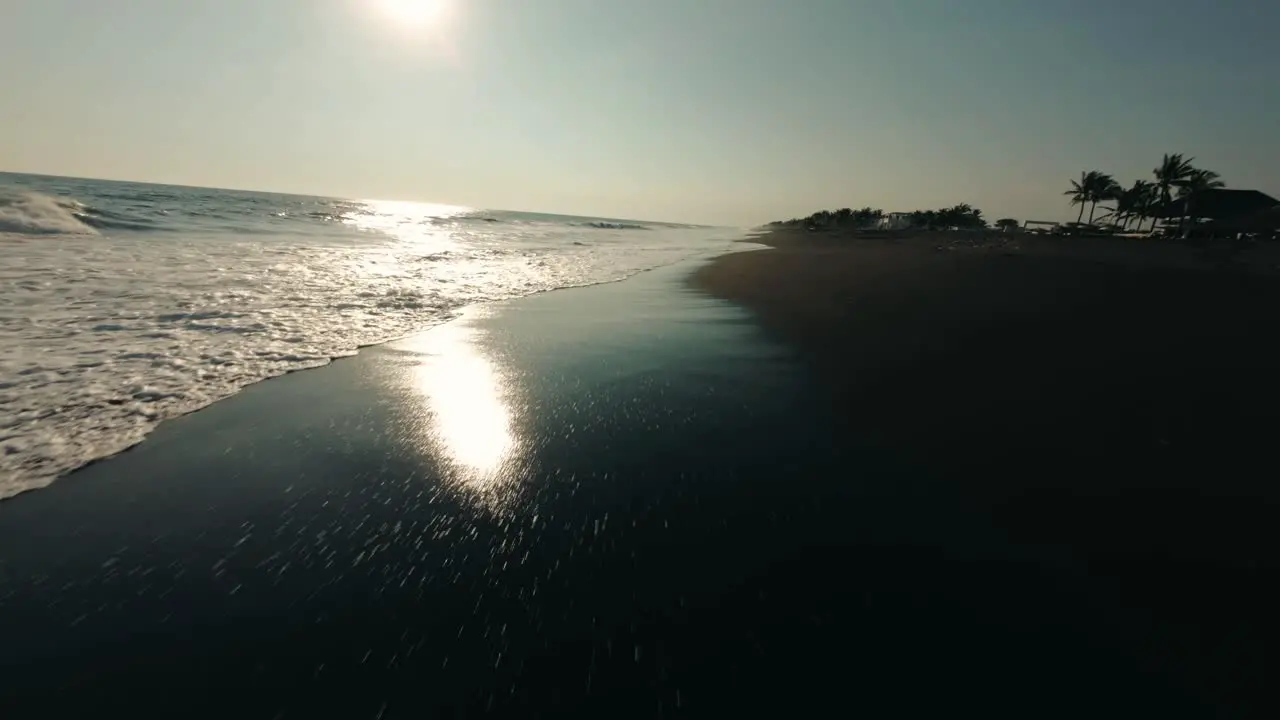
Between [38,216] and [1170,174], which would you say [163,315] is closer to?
[38,216]

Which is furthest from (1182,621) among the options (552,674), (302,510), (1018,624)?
(302,510)

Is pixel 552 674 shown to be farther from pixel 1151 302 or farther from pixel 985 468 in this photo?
pixel 1151 302

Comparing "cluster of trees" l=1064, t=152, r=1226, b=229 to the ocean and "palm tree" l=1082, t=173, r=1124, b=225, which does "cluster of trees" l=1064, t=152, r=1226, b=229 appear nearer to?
"palm tree" l=1082, t=173, r=1124, b=225

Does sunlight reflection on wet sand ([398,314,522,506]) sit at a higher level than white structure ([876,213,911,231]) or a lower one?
lower

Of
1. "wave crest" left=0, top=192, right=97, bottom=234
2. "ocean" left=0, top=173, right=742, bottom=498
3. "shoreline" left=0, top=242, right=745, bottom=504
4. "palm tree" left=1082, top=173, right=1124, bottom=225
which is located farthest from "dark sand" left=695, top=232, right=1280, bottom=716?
"palm tree" left=1082, top=173, right=1124, bottom=225

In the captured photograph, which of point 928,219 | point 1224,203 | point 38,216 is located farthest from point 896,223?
point 38,216
